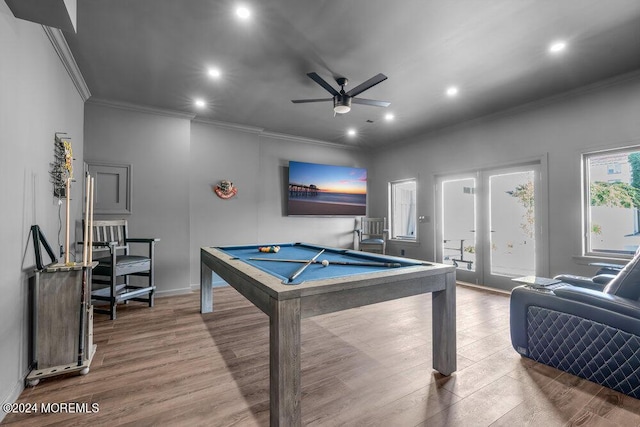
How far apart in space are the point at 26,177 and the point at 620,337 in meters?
4.11

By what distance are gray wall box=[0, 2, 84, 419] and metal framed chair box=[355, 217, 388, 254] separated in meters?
4.74

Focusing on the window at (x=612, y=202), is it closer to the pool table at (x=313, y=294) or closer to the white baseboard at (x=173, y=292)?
the pool table at (x=313, y=294)

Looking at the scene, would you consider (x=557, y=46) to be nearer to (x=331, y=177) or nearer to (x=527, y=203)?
(x=527, y=203)

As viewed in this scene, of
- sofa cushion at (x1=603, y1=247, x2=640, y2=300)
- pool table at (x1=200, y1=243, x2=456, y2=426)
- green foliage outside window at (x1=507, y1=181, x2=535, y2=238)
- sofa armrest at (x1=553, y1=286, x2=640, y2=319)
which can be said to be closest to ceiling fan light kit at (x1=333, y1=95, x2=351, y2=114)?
pool table at (x1=200, y1=243, x2=456, y2=426)

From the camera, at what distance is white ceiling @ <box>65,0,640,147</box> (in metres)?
2.22

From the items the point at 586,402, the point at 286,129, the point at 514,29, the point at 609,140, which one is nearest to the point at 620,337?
the point at 586,402

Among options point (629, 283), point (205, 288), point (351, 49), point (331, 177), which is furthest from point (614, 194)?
point (205, 288)

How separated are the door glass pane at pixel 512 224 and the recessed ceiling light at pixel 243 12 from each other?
425 centimetres

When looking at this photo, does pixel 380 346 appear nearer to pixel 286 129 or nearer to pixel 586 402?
pixel 586 402

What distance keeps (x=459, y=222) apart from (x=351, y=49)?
12.2ft

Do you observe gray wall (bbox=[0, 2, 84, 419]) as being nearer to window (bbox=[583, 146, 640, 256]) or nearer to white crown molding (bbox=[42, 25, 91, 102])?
white crown molding (bbox=[42, 25, 91, 102])

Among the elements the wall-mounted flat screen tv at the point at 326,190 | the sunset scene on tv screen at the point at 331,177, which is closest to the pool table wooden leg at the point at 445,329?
the wall-mounted flat screen tv at the point at 326,190

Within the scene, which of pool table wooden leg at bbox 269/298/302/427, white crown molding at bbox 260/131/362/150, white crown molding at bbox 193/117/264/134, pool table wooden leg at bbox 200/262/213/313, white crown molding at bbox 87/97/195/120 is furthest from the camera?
white crown molding at bbox 260/131/362/150

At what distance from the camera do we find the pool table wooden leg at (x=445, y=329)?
6.58 ft
